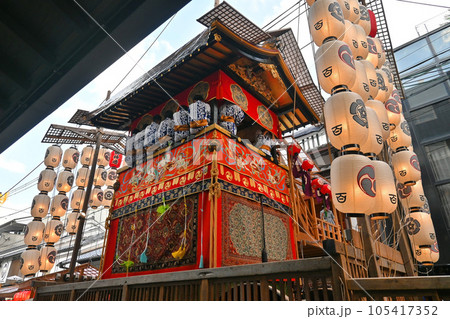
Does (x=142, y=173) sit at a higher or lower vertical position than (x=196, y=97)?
lower

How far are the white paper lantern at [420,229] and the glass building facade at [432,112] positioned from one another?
4.00m

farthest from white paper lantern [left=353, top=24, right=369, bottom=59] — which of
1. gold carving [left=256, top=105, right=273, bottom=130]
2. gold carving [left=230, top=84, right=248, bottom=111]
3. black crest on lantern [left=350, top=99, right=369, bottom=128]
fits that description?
gold carving [left=230, top=84, right=248, bottom=111]

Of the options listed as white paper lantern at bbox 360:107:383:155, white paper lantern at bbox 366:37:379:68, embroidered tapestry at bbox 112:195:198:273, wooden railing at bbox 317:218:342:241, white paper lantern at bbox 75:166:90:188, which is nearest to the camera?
white paper lantern at bbox 360:107:383:155

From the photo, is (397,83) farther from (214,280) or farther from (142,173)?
(214,280)

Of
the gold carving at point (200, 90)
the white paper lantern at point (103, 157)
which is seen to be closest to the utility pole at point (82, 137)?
the white paper lantern at point (103, 157)

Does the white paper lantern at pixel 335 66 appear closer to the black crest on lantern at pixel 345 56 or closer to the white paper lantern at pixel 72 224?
the black crest on lantern at pixel 345 56

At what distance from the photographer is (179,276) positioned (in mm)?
3025

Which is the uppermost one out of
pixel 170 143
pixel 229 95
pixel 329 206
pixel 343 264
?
pixel 229 95

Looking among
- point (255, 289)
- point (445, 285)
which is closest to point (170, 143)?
point (255, 289)

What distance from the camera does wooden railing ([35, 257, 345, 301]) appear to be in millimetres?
2166

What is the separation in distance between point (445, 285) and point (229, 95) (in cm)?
588

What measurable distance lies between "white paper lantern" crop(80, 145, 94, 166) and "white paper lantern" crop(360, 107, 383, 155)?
13478mm

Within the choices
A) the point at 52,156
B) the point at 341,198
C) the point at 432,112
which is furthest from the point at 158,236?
the point at 432,112

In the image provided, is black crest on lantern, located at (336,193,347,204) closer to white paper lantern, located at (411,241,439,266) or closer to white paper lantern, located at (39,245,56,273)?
white paper lantern, located at (411,241,439,266)
